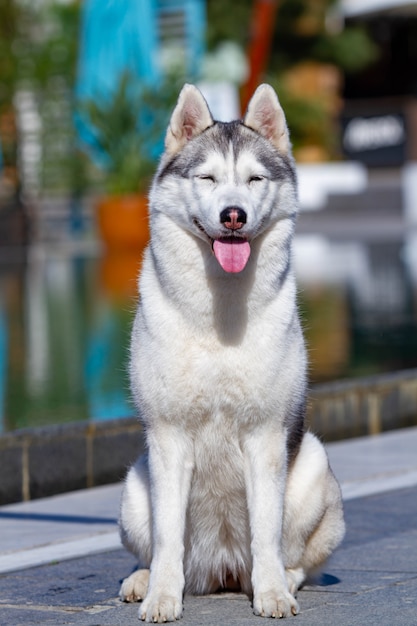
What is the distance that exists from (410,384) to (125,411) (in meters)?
1.71

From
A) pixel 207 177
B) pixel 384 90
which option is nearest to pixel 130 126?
pixel 384 90

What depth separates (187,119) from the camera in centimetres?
464

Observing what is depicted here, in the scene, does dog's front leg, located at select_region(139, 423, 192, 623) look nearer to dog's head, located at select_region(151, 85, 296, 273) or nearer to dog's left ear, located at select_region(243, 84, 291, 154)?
dog's head, located at select_region(151, 85, 296, 273)

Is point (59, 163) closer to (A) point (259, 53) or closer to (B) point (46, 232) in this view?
(B) point (46, 232)

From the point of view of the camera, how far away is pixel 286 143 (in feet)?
15.3

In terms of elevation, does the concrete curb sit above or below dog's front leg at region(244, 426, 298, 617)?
below

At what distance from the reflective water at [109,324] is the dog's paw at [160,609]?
3.11 meters

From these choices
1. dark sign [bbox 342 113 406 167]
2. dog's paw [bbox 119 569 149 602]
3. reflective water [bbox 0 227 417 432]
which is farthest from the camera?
dark sign [bbox 342 113 406 167]

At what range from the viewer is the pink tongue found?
174 inches

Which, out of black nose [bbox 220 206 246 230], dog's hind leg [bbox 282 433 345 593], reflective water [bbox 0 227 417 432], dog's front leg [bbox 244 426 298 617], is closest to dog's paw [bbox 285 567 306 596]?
dog's hind leg [bbox 282 433 345 593]

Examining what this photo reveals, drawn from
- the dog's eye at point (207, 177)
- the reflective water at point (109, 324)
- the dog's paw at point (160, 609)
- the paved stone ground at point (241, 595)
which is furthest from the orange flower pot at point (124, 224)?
the dog's paw at point (160, 609)

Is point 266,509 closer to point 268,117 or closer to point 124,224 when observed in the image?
point 268,117

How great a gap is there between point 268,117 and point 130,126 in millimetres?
22674

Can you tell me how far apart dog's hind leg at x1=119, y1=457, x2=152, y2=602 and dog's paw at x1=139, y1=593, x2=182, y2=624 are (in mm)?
250
